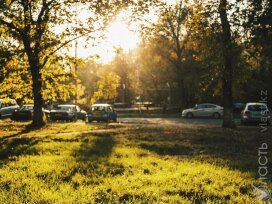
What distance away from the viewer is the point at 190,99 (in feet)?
194

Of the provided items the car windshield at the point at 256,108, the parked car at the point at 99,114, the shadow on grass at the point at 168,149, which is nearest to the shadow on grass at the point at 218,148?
the shadow on grass at the point at 168,149

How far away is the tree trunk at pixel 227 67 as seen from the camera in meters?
18.8

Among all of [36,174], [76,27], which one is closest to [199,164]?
[36,174]

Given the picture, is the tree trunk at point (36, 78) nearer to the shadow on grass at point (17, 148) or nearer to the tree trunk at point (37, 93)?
the tree trunk at point (37, 93)

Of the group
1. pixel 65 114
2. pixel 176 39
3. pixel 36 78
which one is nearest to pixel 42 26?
pixel 36 78

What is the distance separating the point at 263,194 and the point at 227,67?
16.1 metres

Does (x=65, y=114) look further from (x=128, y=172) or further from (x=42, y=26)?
(x=128, y=172)

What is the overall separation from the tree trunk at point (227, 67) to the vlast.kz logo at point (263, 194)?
36.1 feet

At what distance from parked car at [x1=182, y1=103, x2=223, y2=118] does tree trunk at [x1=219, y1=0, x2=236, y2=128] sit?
719 inches

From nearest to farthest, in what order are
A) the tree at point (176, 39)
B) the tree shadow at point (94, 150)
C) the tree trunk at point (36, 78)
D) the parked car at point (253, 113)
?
the tree shadow at point (94, 150) < the tree trunk at point (36, 78) < the parked car at point (253, 113) < the tree at point (176, 39)

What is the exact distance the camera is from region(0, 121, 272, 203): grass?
290 inches

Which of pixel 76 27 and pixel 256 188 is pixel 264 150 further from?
pixel 76 27

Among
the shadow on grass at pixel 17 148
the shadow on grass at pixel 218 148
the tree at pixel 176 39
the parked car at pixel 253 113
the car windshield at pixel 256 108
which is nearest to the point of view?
the shadow on grass at pixel 218 148

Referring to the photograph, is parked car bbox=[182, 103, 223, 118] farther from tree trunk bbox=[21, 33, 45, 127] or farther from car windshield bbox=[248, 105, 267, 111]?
tree trunk bbox=[21, 33, 45, 127]
